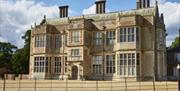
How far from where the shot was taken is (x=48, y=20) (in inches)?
2211

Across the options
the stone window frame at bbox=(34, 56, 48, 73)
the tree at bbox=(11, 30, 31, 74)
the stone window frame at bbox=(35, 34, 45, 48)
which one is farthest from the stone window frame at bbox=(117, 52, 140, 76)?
the tree at bbox=(11, 30, 31, 74)

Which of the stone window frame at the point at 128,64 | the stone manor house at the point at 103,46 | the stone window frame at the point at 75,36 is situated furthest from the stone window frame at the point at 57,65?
the stone window frame at the point at 128,64

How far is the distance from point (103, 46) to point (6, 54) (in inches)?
1344

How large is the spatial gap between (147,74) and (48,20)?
19.8m

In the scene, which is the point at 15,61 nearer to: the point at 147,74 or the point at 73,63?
the point at 73,63

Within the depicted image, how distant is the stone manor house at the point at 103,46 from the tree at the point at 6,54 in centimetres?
1689

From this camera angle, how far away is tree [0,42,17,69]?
66.3 metres

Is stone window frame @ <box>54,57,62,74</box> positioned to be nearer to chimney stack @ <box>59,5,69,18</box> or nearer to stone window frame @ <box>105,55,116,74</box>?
stone window frame @ <box>105,55,116,74</box>

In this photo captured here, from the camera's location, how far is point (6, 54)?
74750mm

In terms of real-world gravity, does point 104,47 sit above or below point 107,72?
above

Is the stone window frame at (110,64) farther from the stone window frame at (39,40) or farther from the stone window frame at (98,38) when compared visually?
the stone window frame at (39,40)

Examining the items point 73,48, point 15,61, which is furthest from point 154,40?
point 15,61

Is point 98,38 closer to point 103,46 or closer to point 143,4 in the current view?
point 103,46

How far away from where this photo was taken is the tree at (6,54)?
66287 millimetres
